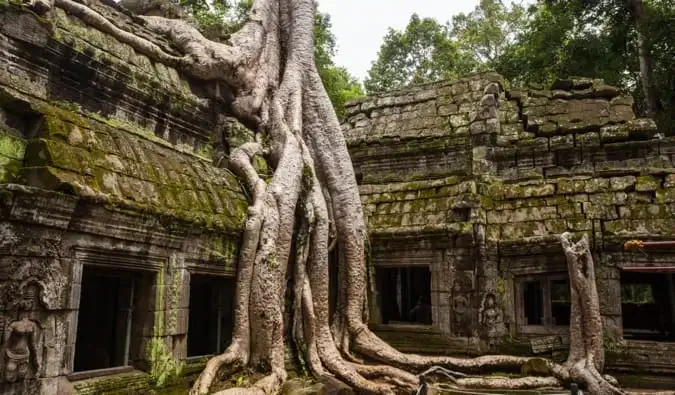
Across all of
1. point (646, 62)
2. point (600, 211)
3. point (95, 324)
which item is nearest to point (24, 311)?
point (95, 324)

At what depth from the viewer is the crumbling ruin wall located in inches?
285

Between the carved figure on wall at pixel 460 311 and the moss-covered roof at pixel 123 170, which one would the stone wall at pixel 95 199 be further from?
the carved figure on wall at pixel 460 311

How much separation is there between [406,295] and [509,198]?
4169mm

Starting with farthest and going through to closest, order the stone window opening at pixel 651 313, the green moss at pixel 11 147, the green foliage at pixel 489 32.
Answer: the green foliage at pixel 489 32
the stone window opening at pixel 651 313
the green moss at pixel 11 147

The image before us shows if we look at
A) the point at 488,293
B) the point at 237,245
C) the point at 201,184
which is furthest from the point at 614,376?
the point at 201,184

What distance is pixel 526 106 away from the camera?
946 centimetres

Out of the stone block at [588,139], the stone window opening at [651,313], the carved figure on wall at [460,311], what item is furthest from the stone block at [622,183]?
the carved figure on wall at [460,311]

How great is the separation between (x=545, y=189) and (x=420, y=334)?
2808 millimetres

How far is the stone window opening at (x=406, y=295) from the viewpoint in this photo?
34.9 ft

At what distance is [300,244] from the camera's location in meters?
6.85

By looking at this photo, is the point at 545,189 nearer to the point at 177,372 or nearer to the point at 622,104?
the point at 622,104

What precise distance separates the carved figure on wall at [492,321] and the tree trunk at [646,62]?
10.1m

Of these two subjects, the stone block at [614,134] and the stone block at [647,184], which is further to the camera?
the stone block at [614,134]

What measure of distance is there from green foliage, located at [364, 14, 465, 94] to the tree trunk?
8.70 metres
